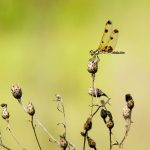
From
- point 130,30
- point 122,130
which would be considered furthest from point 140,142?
point 130,30

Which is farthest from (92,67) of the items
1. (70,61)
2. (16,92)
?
(70,61)

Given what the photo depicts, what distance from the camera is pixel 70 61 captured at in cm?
450

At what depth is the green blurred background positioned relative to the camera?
365cm

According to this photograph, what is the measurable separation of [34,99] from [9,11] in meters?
1.03

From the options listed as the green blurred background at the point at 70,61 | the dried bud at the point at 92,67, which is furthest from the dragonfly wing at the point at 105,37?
the green blurred background at the point at 70,61

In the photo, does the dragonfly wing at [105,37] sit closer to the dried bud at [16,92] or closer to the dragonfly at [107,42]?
the dragonfly at [107,42]

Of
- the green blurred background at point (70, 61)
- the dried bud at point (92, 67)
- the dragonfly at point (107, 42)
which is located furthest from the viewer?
the green blurred background at point (70, 61)

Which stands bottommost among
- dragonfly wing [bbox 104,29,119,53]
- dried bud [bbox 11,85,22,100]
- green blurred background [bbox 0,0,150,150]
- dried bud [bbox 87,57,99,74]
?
green blurred background [bbox 0,0,150,150]

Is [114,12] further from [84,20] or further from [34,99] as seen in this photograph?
[34,99]

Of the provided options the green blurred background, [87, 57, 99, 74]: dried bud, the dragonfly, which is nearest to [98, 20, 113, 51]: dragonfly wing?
the dragonfly

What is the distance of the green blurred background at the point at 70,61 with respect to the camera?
365 cm

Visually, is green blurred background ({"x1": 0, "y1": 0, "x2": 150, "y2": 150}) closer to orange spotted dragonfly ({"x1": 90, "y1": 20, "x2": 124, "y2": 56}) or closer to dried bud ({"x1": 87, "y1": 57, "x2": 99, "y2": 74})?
orange spotted dragonfly ({"x1": 90, "y1": 20, "x2": 124, "y2": 56})

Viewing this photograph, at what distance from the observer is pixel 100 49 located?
62.4 inches

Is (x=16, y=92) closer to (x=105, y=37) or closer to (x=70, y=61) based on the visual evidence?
(x=105, y=37)
